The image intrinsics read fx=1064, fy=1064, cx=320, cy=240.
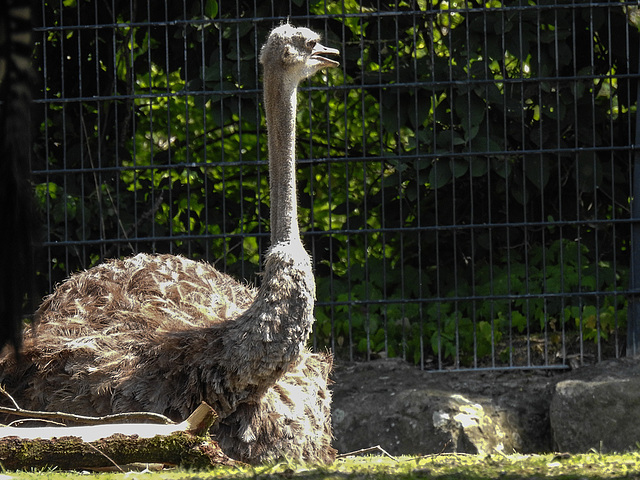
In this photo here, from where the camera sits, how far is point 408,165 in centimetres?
634

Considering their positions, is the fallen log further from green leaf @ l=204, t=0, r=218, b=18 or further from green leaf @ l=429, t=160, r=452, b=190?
green leaf @ l=204, t=0, r=218, b=18

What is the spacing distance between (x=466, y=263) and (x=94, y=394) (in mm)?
3057

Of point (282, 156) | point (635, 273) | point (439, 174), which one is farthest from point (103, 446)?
point (635, 273)

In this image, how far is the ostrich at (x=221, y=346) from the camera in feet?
14.2

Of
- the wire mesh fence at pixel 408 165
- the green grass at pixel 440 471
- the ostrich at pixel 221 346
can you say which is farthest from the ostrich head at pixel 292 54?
the green grass at pixel 440 471

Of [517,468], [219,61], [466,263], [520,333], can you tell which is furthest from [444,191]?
[517,468]

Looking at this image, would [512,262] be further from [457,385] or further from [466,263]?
[457,385]

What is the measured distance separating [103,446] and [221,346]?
1.11 meters

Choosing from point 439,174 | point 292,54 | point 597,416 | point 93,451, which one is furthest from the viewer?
point 439,174

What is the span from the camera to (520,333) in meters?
6.56

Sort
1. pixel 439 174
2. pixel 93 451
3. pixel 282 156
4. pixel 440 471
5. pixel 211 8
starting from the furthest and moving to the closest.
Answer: pixel 211 8, pixel 439 174, pixel 282 156, pixel 93 451, pixel 440 471

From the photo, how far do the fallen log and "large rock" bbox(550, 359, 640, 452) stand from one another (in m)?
2.73

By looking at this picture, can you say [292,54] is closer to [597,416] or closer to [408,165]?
[408,165]

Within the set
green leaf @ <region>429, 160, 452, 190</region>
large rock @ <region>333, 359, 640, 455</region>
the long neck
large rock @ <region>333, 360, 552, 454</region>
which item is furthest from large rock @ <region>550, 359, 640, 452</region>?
the long neck
